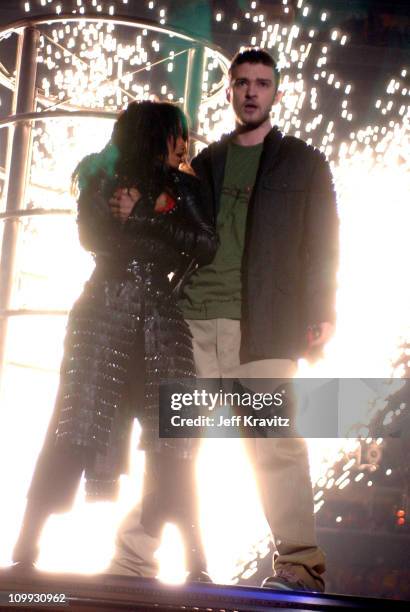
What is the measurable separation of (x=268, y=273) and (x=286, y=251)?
84mm

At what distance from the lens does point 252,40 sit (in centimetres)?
793

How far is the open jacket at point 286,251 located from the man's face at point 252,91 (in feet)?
0.26

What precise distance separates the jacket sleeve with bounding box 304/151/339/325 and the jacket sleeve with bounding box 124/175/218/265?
0.84ft

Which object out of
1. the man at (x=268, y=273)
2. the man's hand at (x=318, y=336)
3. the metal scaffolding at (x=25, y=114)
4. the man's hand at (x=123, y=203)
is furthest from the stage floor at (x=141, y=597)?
the metal scaffolding at (x=25, y=114)

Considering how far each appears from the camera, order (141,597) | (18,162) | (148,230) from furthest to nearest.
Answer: (18,162) → (148,230) → (141,597)

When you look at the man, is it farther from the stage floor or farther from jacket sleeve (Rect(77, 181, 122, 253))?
the stage floor

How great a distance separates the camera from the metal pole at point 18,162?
3.33 metres

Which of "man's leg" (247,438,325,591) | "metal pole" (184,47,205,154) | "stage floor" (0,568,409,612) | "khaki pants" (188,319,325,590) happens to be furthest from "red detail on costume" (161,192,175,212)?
"metal pole" (184,47,205,154)

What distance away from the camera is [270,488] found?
220 cm

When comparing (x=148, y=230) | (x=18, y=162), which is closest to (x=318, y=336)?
(x=148, y=230)

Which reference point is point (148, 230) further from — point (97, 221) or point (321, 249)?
point (321, 249)

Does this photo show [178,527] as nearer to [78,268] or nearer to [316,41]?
[78,268]

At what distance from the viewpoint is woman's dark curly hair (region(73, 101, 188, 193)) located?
2254mm

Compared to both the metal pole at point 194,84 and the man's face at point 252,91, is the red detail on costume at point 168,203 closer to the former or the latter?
the man's face at point 252,91
